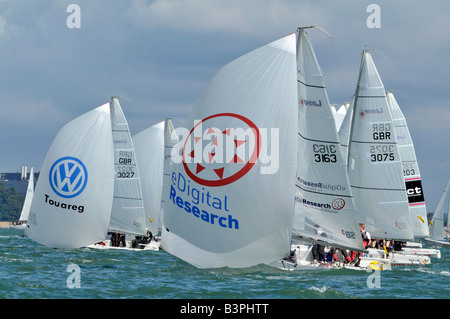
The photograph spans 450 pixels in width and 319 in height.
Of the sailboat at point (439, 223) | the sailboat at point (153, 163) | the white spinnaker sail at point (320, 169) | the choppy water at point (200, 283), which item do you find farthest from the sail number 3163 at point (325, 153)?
the sailboat at point (439, 223)

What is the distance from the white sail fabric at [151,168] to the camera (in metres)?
45.9

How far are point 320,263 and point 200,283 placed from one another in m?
5.07

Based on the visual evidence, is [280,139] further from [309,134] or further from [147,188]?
[147,188]

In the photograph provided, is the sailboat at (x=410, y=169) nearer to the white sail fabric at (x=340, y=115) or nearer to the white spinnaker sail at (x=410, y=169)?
the white spinnaker sail at (x=410, y=169)

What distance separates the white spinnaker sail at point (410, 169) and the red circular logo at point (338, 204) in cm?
1737

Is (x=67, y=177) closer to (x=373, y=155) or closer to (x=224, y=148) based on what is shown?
(x=224, y=148)

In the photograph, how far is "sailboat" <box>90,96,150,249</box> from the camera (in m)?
37.3

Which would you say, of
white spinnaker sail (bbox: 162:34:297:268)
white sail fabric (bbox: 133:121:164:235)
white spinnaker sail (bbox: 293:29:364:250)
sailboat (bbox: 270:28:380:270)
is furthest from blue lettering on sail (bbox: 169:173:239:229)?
white sail fabric (bbox: 133:121:164:235)

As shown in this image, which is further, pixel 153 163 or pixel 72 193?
pixel 153 163

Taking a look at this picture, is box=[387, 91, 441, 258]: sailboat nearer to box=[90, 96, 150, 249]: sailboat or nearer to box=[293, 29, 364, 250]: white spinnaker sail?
box=[90, 96, 150, 249]: sailboat

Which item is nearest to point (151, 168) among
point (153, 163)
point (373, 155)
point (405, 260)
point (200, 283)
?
point (153, 163)

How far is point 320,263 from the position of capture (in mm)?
22375

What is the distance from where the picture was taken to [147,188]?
46.3 m
